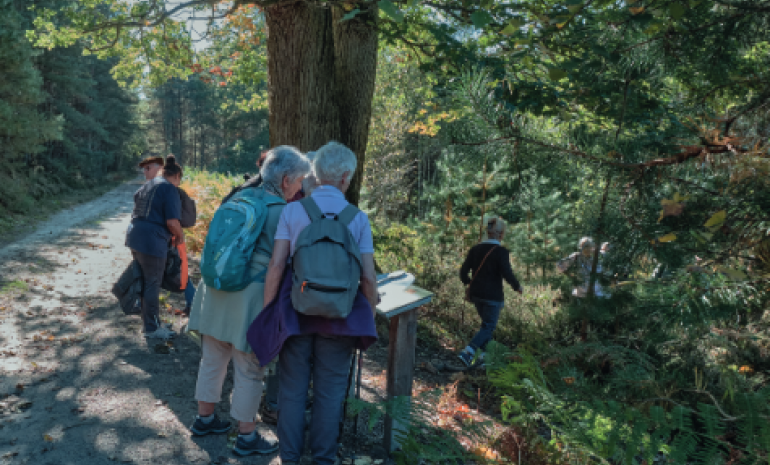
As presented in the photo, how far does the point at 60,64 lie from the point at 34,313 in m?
22.2

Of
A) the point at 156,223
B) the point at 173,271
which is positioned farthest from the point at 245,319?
the point at 173,271

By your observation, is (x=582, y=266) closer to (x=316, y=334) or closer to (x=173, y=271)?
(x=316, y=334)

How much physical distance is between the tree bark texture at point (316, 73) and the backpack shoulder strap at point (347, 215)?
2563 mm

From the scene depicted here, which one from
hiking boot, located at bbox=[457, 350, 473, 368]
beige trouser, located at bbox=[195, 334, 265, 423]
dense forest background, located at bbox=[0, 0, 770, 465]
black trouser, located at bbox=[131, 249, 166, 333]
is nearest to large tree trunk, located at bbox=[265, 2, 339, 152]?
dense forest background, located at bbox=[0, 0, 770, 465]

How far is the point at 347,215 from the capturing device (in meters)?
2.97

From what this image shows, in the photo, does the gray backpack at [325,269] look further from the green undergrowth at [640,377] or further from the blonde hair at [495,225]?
the blonde hair at [495,225]

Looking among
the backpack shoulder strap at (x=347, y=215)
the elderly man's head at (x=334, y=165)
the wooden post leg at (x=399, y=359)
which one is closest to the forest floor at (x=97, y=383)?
the wooden post leg at (x=399, y=359)

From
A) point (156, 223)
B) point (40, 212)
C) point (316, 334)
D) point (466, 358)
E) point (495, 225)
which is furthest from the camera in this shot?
point (40, 212)

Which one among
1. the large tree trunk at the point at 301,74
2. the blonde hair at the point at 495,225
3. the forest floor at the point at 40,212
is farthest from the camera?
the forest floor at the point at 40,212

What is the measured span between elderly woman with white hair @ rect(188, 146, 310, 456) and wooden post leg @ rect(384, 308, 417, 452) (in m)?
0.81

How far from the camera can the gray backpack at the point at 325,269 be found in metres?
2.78

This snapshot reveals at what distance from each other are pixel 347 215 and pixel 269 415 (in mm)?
1877

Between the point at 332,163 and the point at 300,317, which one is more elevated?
the point at 332,163

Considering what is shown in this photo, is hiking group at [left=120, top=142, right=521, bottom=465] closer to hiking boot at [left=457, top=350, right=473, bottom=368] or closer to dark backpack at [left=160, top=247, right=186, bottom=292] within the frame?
dark backpack at [left=160, top=247, right=186, bottom=292]
